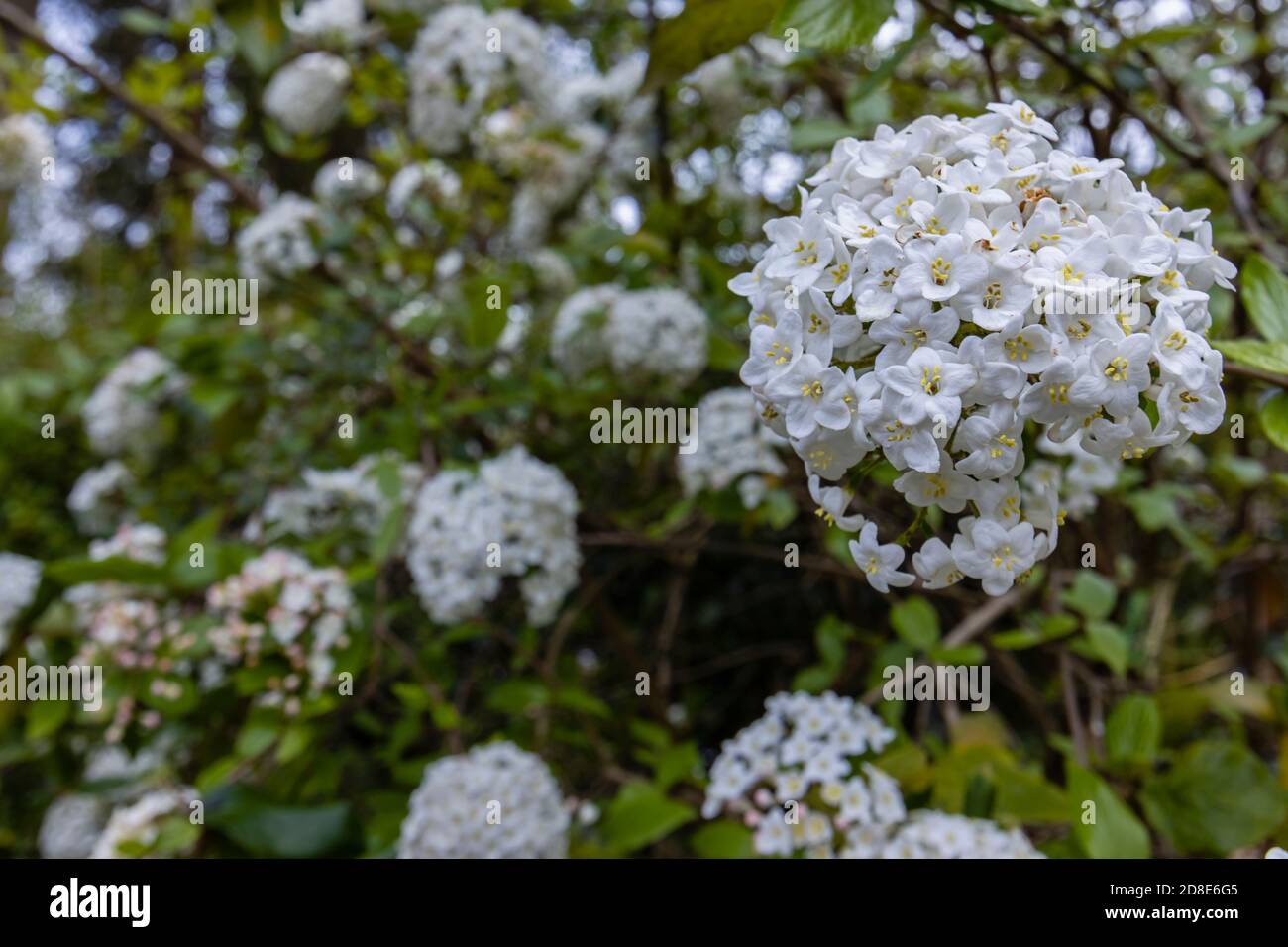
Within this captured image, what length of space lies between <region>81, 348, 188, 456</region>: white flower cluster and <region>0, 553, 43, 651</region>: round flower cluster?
20.5 inches

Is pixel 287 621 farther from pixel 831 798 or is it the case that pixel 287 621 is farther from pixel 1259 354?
pixel 1259 354

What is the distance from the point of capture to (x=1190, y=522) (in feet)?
7.74

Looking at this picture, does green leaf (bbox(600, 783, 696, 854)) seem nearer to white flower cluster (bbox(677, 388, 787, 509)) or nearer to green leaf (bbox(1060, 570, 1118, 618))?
white flower cluster (bbox(677, 388, 787, 509))

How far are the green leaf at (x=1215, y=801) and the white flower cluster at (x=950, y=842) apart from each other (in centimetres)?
24

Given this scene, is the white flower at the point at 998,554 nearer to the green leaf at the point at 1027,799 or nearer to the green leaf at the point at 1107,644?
the green leaf at the point at 1027,799

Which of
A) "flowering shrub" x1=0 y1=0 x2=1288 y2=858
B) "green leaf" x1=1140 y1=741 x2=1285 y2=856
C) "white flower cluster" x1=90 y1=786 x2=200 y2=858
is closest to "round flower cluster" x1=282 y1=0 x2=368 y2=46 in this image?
"flowering shrub" x1=0 y1=0 x2=1288 y2=858

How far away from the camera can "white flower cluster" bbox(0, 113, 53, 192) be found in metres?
2.87

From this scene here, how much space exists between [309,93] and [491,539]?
4.95ft

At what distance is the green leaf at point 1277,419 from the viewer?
0.91 meters

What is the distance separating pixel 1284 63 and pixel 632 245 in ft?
6.01

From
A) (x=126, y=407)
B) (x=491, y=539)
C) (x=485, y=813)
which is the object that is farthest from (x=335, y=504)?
(x=126, y=407)

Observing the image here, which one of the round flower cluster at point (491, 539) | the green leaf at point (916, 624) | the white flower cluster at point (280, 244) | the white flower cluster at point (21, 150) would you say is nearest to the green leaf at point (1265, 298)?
the green leaf at point (916, 624)

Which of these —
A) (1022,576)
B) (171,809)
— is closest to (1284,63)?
(1022,576)

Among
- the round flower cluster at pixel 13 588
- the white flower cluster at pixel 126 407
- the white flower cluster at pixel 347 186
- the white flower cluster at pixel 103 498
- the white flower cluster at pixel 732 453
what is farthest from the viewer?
the white flower cluster at pixel 103 498
